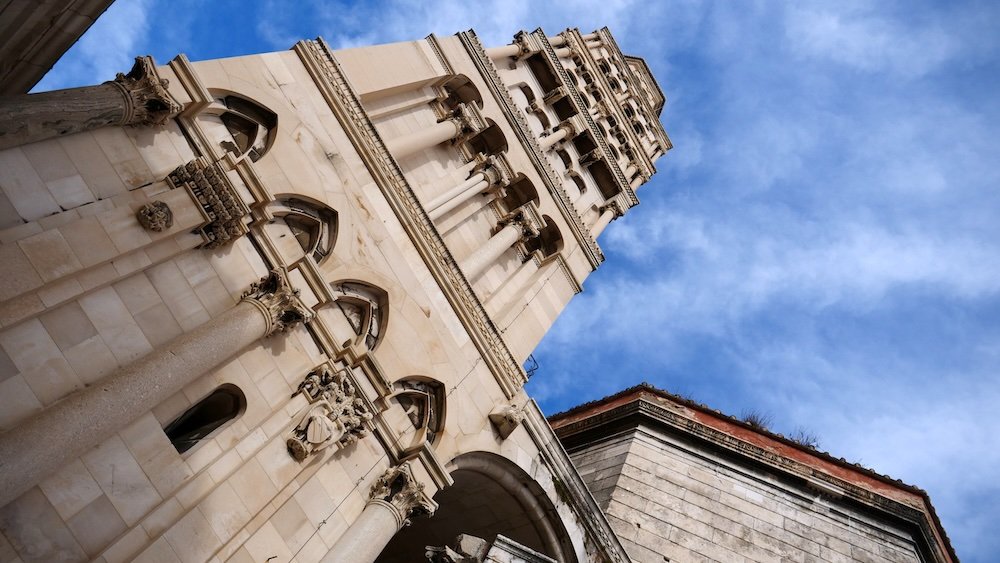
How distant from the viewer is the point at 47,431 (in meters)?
8.12

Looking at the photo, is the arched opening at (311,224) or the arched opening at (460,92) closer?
the arched opening at (311,224)

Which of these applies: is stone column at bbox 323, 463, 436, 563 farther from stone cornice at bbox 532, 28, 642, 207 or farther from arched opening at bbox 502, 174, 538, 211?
stone cornice at bbox 532, 28, 642, 207

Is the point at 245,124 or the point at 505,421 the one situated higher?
the point at 245,124

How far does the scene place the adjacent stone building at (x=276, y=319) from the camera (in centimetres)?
890

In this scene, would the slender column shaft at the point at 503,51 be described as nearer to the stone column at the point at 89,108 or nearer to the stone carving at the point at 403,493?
the stone column at the point at 89,108

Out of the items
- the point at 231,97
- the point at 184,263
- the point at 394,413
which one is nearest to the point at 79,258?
the point at 184,263

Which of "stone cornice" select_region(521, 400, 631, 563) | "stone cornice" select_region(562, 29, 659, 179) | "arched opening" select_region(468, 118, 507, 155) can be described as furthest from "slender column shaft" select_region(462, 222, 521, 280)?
"stone cornice" select_region(562, 29, 659, 179)

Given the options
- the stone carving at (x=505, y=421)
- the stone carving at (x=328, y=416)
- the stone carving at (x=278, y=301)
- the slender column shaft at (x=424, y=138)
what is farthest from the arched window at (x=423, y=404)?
the slender column shaft at (x=424, y=138)

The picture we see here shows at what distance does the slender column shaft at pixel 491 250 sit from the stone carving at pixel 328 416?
537cm

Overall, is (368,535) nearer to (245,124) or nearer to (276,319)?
(276,319)

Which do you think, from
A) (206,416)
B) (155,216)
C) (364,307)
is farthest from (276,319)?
(364,307)

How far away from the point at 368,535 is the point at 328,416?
1.85 metres

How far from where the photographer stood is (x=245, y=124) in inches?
520

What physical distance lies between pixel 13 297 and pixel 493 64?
15554 mm
